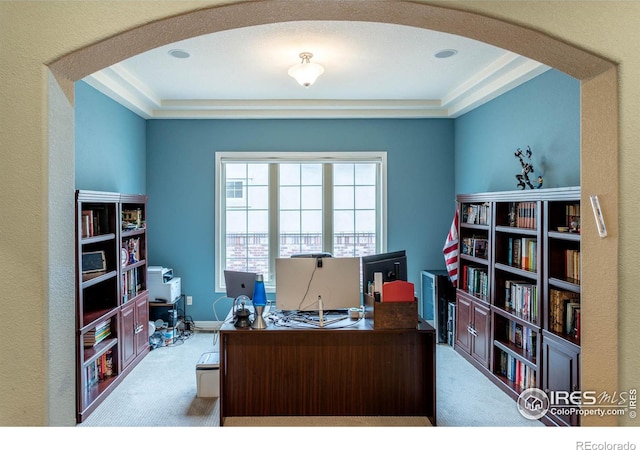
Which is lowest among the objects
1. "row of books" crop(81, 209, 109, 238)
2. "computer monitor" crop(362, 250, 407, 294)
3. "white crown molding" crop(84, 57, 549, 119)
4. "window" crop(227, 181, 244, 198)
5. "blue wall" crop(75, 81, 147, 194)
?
"computer monitor" crop(362, 250, 407, 294)

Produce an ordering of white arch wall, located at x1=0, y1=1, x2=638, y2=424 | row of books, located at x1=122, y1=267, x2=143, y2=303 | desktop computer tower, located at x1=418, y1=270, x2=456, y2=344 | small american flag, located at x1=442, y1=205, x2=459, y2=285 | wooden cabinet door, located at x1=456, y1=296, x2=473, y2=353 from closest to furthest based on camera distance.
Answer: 1. white arch wall, located at x1=0, y1=1, x2=638, y2=424
2. row of books, located at x1=122, y1=267, x2=143, y2=303
3. wooden cabinet door, located at x1=456, y1=296, x2=473, y2=353
4. small american flag, located at x1=442, y1=205, x2=459, y2=285
5. desktop computer tower, located at x1=418, y1=270, x2=456, y2=344

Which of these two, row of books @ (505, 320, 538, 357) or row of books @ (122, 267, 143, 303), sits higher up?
row of books @ (122, 267, 143, 303)

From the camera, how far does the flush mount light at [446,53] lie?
338 cm

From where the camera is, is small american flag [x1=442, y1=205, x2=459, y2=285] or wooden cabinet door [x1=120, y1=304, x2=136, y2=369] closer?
wooden cabinet door [x1=120, y1=304, x2=136, y2=369]

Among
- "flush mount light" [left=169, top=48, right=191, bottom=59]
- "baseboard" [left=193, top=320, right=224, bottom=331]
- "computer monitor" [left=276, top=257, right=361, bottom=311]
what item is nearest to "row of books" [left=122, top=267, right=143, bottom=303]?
"baseboard" [left=193, top=320, right=224, bottom=331]

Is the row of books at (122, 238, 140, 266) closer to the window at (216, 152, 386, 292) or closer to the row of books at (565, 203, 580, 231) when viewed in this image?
the window at (216, 152, 386, 292)

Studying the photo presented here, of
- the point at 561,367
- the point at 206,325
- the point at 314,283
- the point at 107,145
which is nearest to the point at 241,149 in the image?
the point at 107,145

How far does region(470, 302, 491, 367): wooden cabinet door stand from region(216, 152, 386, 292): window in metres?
1.67

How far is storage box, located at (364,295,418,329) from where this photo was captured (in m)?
2.82

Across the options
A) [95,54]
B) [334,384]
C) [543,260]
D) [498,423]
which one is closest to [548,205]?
[543,260]

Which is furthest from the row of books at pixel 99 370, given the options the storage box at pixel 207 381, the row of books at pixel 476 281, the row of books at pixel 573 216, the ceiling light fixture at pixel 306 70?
the row of books at pixel 573 216

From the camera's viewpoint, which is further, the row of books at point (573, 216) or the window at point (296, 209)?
the window at point (296, 209)

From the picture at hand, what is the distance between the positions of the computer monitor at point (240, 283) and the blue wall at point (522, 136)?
272 cm

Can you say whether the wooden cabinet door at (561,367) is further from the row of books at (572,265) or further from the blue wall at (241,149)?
the blue wall at (241,149)
